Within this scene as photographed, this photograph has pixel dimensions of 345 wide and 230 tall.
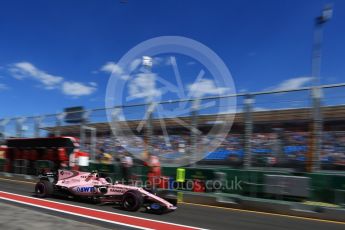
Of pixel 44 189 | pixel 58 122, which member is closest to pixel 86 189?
pixel 44 189

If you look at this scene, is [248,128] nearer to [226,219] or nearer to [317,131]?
[317,131]

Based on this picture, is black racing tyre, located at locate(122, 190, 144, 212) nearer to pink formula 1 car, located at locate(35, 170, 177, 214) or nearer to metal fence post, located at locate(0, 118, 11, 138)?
pink formula 1 car, located at locate(35, 170, 177, 214)

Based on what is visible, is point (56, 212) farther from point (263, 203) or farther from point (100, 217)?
point (263, 203)

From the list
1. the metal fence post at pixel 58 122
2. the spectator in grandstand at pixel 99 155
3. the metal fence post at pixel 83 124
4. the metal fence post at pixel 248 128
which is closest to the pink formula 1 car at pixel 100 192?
the metal fence post at pixel 248 128

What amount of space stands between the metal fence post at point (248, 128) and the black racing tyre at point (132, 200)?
436 centimetres

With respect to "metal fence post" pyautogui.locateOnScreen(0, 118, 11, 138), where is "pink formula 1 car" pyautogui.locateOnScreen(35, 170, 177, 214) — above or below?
below

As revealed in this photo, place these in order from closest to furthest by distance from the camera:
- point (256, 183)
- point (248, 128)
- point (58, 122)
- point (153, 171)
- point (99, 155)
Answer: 1. point (256, 183)
2. point (248, 128)
3. point (153, 171)
4. point (99, 155)
5. point (58, 122)

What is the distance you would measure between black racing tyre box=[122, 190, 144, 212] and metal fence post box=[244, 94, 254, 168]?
4.36m

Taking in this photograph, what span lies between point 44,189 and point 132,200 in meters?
3.81

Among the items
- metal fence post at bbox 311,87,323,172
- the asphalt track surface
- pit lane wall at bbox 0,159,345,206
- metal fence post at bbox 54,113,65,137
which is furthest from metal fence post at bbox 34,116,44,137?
metal fence post at bbox 311,87,323,172

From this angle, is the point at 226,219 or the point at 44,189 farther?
the point at 44,189

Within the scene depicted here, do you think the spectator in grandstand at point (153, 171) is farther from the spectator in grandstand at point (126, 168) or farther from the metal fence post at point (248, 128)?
the metal fence post at point (248, 128)

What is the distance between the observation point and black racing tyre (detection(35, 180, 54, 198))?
1358 centimetres

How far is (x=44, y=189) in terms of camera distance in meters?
13.6
